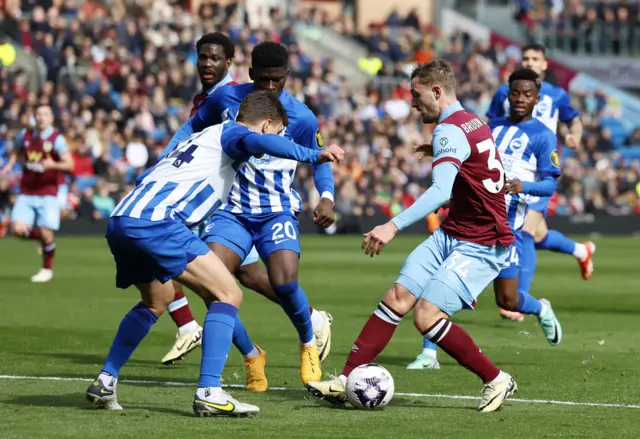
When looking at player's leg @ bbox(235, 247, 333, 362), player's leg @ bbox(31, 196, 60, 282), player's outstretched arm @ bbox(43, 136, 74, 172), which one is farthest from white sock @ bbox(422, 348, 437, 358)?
player's leg @ bbox(31, 196, 60, 282)

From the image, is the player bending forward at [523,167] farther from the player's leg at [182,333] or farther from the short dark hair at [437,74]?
the short dark hair at [437,74]

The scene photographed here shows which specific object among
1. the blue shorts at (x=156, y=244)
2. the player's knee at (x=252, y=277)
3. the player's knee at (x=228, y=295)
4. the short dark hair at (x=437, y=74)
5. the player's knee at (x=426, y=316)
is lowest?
the player's knee at (x=252, y=277)

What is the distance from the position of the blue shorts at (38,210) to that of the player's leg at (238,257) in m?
9.12

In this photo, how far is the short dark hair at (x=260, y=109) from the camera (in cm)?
734

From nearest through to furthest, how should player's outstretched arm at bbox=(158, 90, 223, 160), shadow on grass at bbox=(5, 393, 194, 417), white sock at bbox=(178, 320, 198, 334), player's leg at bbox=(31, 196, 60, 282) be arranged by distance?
shadow on grass at bbox=(5, 393, 194, 417)
player's outstretched arm at bbox=(158, 90, 223, 160)
white sock at bbox=(178, 320, 198, 334)
player's leg at bbox=(31, 196, 60, 282)

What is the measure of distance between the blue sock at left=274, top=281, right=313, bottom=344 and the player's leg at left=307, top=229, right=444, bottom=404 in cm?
88

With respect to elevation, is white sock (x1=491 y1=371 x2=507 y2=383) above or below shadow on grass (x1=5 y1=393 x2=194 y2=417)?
above

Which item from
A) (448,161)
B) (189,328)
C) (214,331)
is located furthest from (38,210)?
(448,161)

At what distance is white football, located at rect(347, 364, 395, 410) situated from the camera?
7.37m

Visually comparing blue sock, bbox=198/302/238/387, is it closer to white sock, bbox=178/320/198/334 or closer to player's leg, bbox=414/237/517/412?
player's leg, bbox=414/237/517/412

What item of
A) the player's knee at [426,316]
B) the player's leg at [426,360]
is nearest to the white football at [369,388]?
the player's knee at [426,316]

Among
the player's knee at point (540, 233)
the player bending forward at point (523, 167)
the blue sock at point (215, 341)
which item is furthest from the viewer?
the player's knee at point (540, 233)

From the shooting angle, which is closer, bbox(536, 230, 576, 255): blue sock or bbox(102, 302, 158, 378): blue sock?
Result: bbox(102, 302, 158, 378): blue sock

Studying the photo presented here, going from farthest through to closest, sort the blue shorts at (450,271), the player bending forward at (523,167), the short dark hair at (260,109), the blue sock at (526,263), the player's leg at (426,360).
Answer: the blue sock at (526,263) → the player bending forward at (523,167) → the player's leg at (426,360) → the blue shorts at (450,271) → the short dark hair at (260,109)
